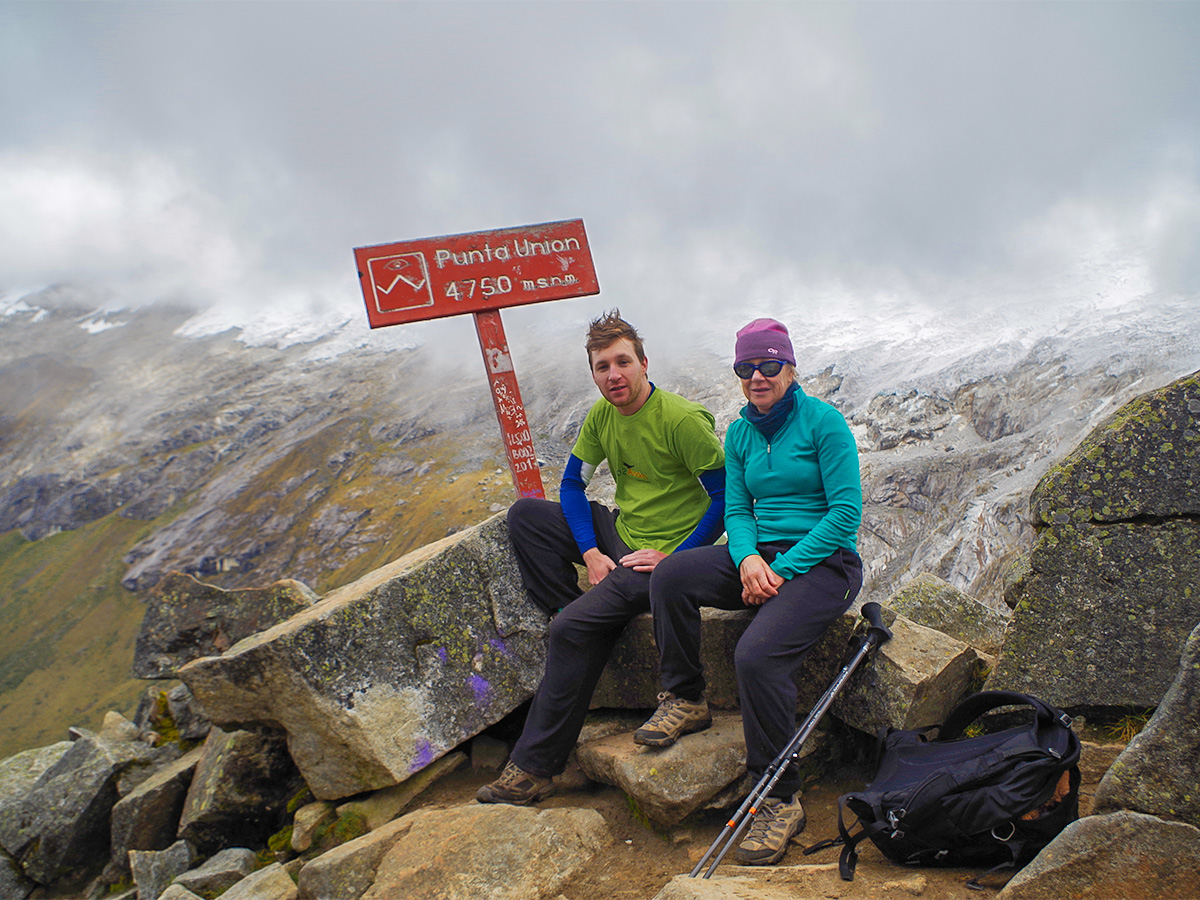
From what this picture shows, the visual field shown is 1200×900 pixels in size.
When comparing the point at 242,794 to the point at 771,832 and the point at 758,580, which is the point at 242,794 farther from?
the point at 758,580

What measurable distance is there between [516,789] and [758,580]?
109 inches

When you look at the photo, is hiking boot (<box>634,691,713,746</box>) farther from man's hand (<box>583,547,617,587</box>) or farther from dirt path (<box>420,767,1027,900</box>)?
man's hand (<box>583,547,617,587</box>)

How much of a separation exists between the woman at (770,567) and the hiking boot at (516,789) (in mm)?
1071

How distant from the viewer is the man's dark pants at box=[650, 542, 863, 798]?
499 centimetres

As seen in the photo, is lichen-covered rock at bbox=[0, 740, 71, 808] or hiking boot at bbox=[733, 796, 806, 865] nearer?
hiking boot at bbox=[733, 796, 806, 865]

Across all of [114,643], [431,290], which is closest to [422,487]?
[114,643]

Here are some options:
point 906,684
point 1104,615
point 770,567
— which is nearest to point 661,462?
point 770,567

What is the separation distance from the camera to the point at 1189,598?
514cm

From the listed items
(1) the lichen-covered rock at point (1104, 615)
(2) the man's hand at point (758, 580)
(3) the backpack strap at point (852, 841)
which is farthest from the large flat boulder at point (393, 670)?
(1) the lichen-covered rock at point (1104, 615)

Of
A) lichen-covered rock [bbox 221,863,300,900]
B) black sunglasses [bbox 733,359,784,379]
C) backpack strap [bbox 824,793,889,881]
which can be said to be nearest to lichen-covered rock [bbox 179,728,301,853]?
lichen-covered rock [bbox 221,863,300,900]

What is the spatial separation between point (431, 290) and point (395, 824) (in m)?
6.47

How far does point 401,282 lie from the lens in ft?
31.3

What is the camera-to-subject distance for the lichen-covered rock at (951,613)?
788 cm

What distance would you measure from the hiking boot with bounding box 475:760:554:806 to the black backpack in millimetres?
2689
